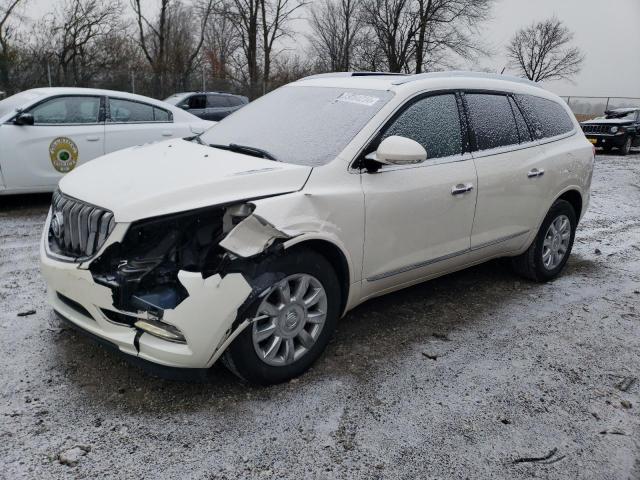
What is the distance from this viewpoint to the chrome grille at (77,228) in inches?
109

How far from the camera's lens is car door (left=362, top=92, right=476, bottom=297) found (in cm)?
338

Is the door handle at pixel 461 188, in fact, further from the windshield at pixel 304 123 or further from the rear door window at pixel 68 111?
the rear door window at pixel 68 111

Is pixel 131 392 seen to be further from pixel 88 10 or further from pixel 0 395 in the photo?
pixel 88 10

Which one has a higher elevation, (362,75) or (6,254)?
(362,75)

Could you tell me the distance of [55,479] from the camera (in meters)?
2.32

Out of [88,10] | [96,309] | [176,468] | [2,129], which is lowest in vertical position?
[176,468]

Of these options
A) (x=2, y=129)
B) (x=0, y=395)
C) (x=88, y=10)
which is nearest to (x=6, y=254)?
(x=2, y=129)

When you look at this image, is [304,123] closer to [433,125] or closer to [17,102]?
[433,125]

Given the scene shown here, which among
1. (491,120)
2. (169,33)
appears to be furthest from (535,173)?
(169,33)

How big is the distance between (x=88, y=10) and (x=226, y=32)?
14.4 m

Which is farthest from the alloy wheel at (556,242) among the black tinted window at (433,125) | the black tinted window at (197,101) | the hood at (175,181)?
the black tinted window at (197,101)

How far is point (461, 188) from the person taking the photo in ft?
12.5

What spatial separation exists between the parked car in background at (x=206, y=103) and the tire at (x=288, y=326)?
13.4m

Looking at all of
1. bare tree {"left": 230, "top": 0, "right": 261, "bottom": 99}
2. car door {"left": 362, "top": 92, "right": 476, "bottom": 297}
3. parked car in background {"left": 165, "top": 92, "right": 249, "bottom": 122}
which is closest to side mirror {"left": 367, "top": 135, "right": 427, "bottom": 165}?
car door {"left": 362, "top": 92, "right": 476, "bottom": 297}
